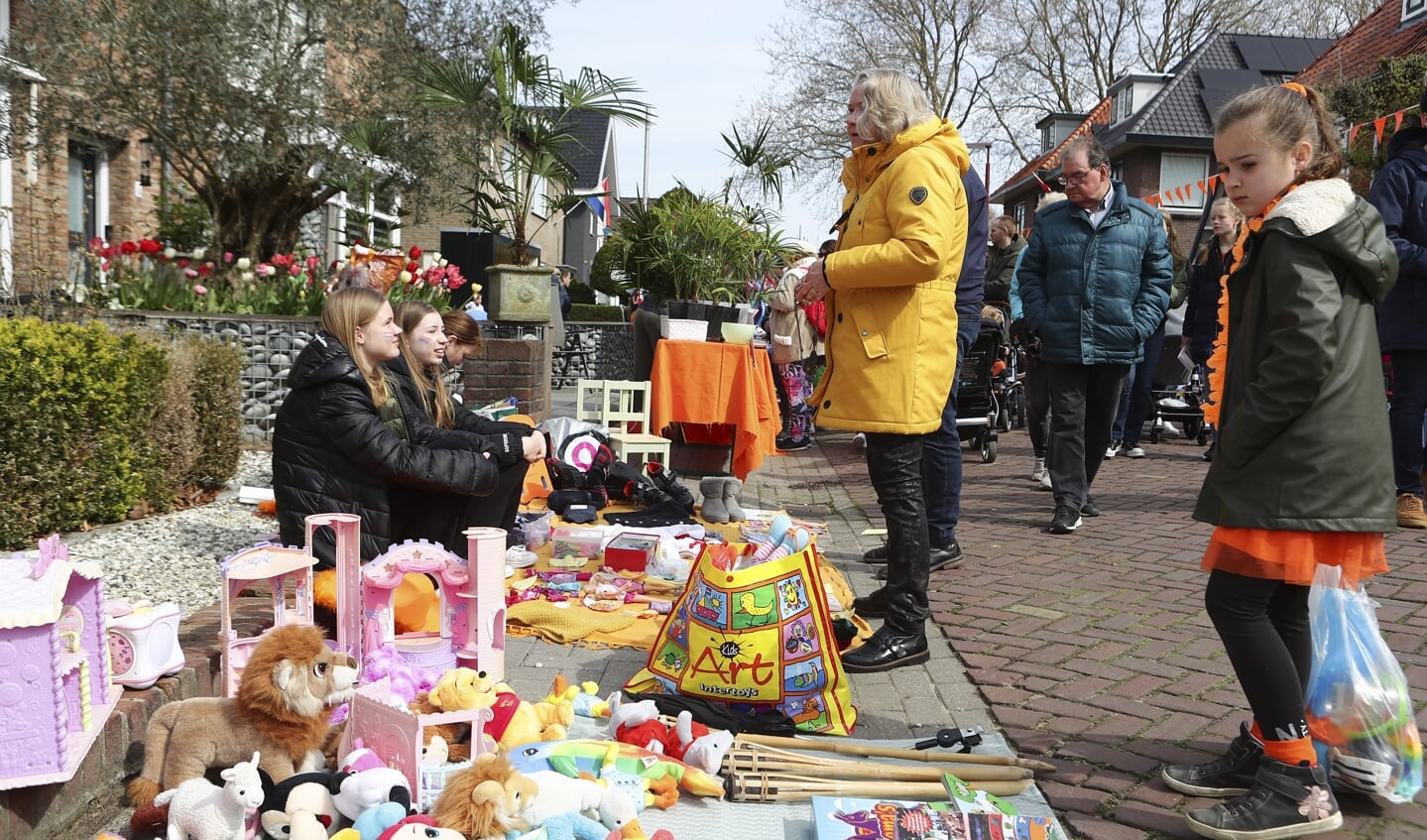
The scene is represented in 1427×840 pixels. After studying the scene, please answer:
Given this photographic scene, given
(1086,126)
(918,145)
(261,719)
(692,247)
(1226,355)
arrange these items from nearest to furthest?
(261,719) < (1226,355) < (918,145) < (692,247) < (1086,126)

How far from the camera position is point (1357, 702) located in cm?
263

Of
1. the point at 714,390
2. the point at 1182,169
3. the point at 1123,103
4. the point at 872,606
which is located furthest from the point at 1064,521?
the point at 1123,103

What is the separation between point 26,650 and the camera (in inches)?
89.8

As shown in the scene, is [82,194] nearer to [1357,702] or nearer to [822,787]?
[822,787]

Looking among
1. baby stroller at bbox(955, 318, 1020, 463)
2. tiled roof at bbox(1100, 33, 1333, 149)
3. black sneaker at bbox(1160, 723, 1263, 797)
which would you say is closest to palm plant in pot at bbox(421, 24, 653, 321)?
baby stroller at bbox(955, 318, 1020, 463)

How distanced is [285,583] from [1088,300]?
4.46 m

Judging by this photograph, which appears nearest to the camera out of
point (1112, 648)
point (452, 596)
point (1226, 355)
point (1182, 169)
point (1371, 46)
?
point (1226, 355)

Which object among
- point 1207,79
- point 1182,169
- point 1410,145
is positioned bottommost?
point 1410,145

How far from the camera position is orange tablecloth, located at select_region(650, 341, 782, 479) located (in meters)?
7.62

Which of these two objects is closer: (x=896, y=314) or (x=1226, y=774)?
(x=1226, y=774)

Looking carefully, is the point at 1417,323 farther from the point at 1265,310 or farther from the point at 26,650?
the point at 26,650

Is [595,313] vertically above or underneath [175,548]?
above

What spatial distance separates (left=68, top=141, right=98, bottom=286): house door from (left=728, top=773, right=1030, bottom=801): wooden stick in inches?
506

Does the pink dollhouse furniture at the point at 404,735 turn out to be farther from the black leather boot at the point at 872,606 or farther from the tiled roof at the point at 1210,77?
the tiled roof at the point at 1210,77
